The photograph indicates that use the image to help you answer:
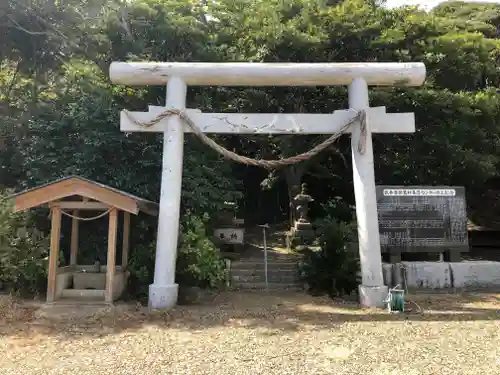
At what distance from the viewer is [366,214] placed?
26.6 feet

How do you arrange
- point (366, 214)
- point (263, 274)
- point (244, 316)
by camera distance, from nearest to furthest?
point (244, 316)
point (366, 214)
point (263, 274)

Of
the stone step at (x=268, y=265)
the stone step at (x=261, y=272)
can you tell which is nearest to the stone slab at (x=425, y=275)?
the stone step at (x=261, y=272)

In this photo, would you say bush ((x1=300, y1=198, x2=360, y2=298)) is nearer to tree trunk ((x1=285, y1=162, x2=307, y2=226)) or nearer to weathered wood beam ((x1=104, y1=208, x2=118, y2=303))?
weathered wood beam ((x1=104, y1=208, x2=118, y2=303))

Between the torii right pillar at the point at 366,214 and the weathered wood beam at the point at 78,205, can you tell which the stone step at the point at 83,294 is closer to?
the weathered wood beam at the point at 78,205

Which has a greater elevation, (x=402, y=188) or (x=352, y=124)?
(x=352, y=124)

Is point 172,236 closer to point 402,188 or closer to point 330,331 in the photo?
point 330,331

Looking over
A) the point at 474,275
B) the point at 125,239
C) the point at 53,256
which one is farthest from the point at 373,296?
the point at 53,256

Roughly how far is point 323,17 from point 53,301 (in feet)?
34.8

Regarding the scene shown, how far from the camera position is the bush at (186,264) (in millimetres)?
8617

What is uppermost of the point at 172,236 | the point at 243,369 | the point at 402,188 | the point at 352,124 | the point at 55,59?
the point at 55,59

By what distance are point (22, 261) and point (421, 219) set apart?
29.5 feet

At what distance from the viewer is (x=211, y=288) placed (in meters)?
9.43

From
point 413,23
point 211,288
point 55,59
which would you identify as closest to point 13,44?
point 55,59

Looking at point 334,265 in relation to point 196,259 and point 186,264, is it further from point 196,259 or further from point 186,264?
point 186,264
